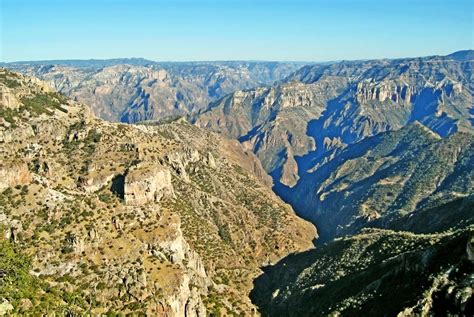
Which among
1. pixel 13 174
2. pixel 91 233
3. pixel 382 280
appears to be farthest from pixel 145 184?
pixel 382 280

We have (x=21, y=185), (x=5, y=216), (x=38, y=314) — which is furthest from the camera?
(x=21, y=185)

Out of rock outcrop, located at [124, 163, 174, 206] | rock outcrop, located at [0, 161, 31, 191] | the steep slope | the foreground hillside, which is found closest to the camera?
the steep slope

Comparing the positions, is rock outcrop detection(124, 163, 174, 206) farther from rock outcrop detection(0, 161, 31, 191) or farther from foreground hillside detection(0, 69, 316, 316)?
rock outcrop detection(0, 161, 31, 191)

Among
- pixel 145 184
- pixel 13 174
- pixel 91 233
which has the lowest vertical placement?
pixel 91 233

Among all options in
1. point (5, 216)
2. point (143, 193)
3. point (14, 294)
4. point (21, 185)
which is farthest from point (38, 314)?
point (143, 193)

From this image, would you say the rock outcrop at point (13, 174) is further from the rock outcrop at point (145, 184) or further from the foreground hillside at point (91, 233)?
the rock outcrop at point (145, 184)

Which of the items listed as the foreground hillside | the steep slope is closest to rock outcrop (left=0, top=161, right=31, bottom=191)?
the foreground hillside

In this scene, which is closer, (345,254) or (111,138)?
(345,254)

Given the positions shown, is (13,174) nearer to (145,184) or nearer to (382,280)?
(145,184)

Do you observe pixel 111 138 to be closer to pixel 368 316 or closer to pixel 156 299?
pixel 156 299
